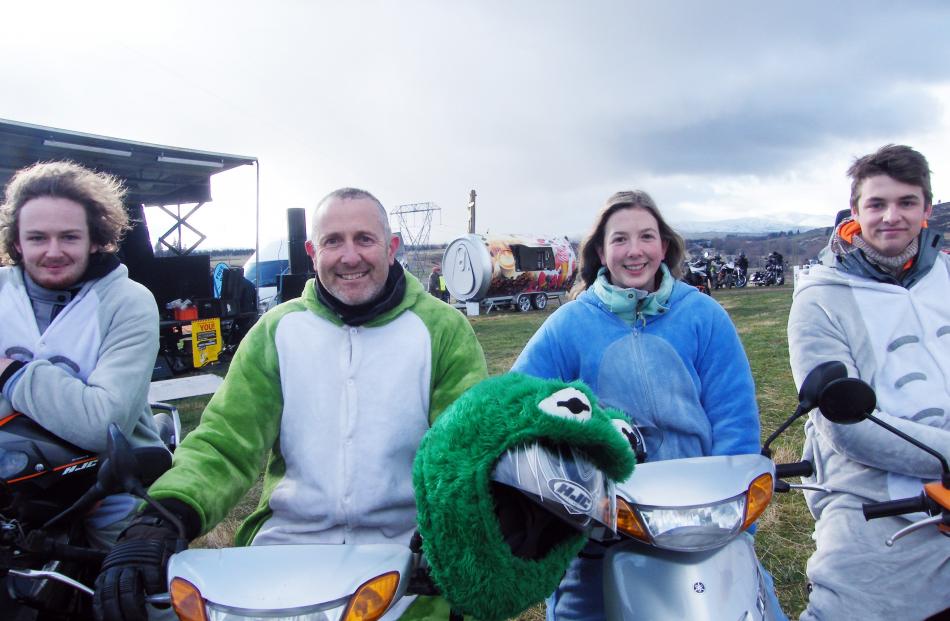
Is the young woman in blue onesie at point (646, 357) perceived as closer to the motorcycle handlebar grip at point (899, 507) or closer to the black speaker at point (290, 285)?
the motorcycle handlebar grip at point (899, 507)

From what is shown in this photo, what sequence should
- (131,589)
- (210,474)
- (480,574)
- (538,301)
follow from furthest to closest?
(538,301), (210,474), (131,589), (480,574)

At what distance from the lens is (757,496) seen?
55.1 inches

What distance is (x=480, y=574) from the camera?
1.09 meters

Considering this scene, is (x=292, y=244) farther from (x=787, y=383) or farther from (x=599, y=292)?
(x=599, y=292)

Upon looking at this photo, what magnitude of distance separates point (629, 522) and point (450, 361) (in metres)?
Result: 0.83

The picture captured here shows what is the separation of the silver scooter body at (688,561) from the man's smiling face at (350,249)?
3.43ft

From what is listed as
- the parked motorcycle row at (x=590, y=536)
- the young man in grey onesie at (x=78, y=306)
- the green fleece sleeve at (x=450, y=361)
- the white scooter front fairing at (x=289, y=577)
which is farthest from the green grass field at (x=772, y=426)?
the white scooter front fairing at (x=289, y=577)

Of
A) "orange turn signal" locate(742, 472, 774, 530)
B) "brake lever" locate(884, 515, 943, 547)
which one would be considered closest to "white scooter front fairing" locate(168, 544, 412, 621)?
"orange turn signal" locate(742, 472, 774, 530)

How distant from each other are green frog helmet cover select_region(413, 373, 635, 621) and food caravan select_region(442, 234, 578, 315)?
63.4ft

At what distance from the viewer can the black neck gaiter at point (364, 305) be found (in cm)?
200

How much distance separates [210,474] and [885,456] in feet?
6.65

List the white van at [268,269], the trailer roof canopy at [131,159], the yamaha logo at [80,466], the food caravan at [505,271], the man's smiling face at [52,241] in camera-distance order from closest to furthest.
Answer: the yamaha logo at [80,466] → the man's smiling face at [52,241] → the trailer roof canopy at [131,159] → the white van at [268,269] → the food caravan at [505,271]

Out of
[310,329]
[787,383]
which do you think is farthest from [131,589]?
[787,383]

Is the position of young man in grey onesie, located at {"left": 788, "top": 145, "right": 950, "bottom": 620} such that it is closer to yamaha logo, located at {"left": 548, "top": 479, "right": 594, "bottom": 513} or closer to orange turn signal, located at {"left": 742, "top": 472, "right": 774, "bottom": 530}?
orange turn signal, located at {"left": 742, "top": 472, "right": 774, "bottom": 530}
